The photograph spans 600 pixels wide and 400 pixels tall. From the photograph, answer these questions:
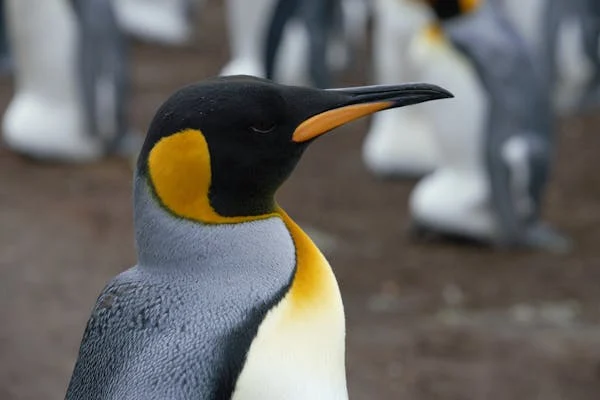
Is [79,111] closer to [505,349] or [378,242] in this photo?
[378,242]

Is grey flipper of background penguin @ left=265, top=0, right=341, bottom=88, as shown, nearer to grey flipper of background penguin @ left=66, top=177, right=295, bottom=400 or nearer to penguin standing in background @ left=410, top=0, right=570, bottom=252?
penguin standing in background @ left=410, top=0, right=570, bottom=252

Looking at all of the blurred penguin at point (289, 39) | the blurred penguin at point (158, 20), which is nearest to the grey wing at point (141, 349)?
the blurred penguin at point (289, 39)

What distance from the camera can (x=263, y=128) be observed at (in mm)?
1736

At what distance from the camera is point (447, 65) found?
5.22 m

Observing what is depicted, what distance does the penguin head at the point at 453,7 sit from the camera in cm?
524

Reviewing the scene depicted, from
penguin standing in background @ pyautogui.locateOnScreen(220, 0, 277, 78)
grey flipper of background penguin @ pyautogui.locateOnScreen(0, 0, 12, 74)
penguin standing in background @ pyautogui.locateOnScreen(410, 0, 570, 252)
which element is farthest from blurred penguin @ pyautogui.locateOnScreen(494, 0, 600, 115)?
grey flipper of background penguin @ pyautogui.locateOnScreen(0, 0, 12, 74)

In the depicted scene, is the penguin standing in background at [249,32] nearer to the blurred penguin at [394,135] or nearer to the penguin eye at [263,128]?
the blurred penguin at [394,135]

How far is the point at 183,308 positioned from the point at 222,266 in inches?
3.0

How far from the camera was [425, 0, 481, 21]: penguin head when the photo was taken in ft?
17.2

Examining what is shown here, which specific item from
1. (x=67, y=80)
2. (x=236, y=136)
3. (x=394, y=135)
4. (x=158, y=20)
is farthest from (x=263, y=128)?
(x=158, y=20)

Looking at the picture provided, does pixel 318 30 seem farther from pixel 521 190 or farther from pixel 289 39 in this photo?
pixel 521 190

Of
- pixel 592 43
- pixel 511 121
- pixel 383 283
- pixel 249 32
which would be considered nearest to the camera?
pixel 383 283

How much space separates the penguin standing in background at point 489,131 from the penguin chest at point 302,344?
343 centimetres

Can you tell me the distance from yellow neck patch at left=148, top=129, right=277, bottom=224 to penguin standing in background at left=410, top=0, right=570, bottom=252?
11.6 ft
